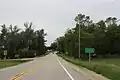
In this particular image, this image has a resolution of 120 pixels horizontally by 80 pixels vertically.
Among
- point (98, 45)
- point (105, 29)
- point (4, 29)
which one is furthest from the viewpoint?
point (4, 29)

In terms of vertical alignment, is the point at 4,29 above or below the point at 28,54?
above

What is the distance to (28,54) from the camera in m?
151

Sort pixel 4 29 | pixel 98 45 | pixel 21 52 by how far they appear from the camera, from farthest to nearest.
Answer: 1. pixel 4 29
2. pixel 21 52
3. pixel 98 45

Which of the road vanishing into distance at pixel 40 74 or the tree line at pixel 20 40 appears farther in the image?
the tree line at pixel 20 40

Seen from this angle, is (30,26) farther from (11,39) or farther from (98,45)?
(98,45)

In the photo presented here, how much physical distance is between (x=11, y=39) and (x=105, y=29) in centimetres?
6215

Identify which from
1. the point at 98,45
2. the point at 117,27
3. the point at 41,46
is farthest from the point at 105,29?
the point at 41,46

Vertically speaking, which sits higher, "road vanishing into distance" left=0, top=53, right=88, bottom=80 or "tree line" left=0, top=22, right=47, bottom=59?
"tree line" left=0, top=22, right=47, bottom=59

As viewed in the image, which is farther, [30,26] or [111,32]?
[30,26]

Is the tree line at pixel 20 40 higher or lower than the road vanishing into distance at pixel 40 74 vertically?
higher

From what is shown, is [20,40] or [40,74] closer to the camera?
[40,74]

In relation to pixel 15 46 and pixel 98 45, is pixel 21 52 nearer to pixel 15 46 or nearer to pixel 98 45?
pixel 15 46

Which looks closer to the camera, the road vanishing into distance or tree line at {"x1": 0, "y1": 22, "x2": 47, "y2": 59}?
the road vanishing into distance

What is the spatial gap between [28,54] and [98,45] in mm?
45422
